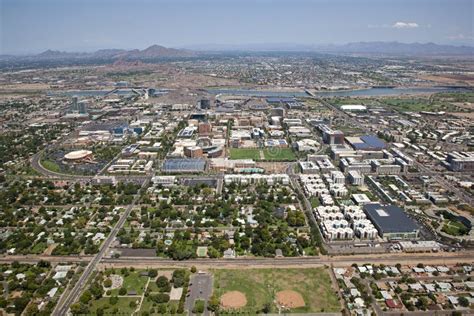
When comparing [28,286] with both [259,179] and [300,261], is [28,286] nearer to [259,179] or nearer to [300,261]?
[300,261]

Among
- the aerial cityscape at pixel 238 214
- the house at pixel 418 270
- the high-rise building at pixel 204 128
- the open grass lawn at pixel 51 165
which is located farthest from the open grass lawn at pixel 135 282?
the high-rise building at pixel 204 128

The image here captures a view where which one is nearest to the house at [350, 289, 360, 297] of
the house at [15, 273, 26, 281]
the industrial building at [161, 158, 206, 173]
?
the house at [15, 273, 26, 281]

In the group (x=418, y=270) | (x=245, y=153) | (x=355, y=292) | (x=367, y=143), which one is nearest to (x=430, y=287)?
A: (x=418, y=270)

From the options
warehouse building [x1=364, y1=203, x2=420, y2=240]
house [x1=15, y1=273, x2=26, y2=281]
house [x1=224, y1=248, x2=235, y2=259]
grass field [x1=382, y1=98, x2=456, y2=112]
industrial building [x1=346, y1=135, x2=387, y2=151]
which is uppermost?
grass field [x1=382, y1=98, x2=456, y2=112]

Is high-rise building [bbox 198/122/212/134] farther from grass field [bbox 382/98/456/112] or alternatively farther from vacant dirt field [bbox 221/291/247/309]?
grass field [bbox 382/98/456/112]

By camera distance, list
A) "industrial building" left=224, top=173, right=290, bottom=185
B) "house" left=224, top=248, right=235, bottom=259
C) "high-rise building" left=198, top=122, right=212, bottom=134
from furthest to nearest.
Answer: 1. "high-rise building" left=198, top=122, right=212, bottom=134
2. "industrial building" left=224, top=173, right=290, bottom=185
3. "house" left=224, top=248, right=235, bottom=259

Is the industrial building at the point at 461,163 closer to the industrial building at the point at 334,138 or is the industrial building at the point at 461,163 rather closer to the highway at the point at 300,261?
the industrial building at the point at 334,138
